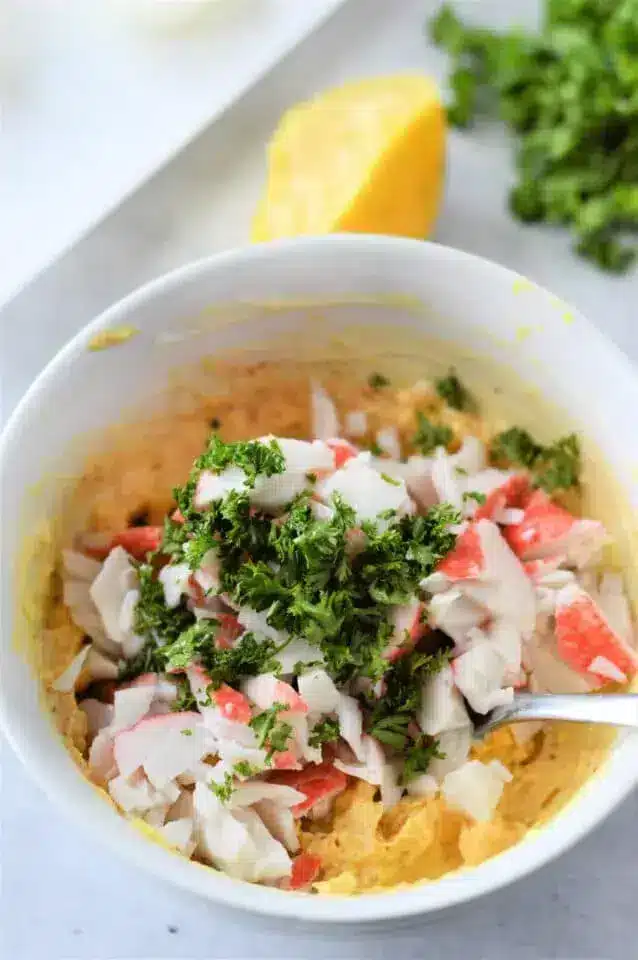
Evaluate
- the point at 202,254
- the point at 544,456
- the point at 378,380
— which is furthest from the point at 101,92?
the point at 544,456

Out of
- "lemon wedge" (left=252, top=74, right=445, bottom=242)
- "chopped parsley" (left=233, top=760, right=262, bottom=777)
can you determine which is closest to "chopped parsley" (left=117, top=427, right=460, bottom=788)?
"chopped parsley" (left=233, top=760, right=262, bottom=777)

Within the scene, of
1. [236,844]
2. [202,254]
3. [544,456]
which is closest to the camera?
[236,844]

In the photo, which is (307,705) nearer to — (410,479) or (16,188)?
(410,479)

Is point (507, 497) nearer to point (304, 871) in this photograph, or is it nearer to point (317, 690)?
point (317, 690)

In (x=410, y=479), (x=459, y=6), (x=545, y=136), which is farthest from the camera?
(x=459, y=6)

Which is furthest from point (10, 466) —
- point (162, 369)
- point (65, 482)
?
point (162, 369)

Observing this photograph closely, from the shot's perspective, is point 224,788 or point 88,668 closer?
point 224,788
